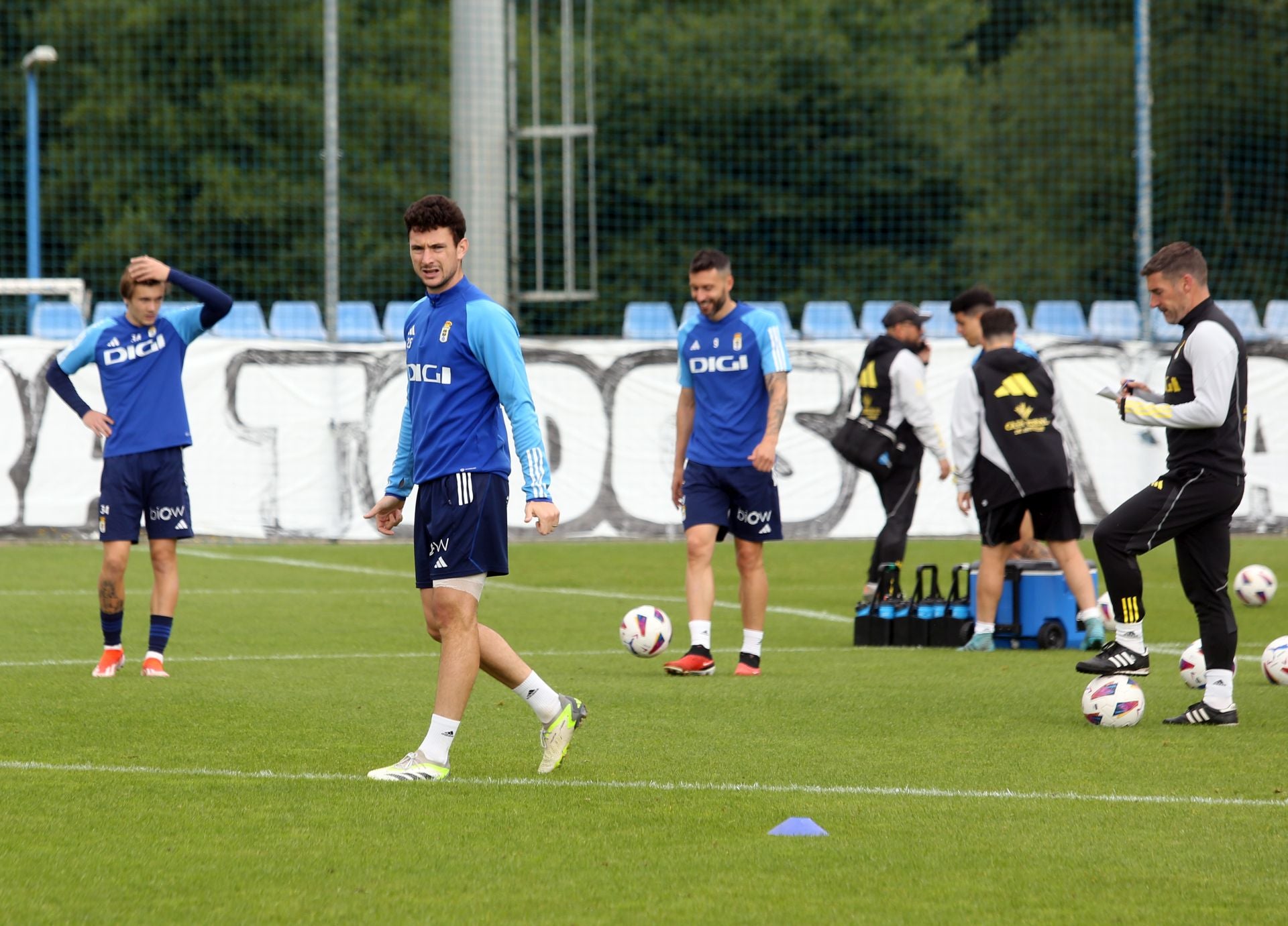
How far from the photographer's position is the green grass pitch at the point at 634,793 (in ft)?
15.6

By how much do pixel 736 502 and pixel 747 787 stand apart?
3.73m

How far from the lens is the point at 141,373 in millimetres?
9570

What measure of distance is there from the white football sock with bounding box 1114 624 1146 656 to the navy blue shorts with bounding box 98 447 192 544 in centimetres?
474

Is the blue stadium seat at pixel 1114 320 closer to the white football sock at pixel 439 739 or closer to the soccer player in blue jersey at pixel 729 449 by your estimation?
the soccer player in blue jersey at pixel 729 449

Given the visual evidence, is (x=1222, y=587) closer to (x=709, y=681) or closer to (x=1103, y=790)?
(x=1103, y=790)

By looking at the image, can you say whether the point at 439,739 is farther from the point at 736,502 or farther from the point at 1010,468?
the point at 1010,468

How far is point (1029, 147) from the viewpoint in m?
34.4

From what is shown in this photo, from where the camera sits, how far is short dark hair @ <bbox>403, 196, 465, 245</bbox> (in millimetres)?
6297

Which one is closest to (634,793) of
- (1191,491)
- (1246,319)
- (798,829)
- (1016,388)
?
(798,829)

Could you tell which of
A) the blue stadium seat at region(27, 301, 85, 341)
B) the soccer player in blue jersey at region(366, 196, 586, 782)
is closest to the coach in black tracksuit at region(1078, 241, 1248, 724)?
the soccer player in blue jersey at region(366, 196, 586, 782)

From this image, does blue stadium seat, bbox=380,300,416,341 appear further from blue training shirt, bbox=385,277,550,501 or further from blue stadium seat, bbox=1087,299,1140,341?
blue training shirt, bbox=385,277,550,501

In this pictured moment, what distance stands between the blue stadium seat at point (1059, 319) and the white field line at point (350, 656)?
1214 cm

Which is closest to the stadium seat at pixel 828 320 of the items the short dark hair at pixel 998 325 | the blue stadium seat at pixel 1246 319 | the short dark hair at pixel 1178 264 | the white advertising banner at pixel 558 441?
the white advertising banner at pixel 558 441

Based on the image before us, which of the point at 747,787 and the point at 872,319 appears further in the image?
the point at 872,319
